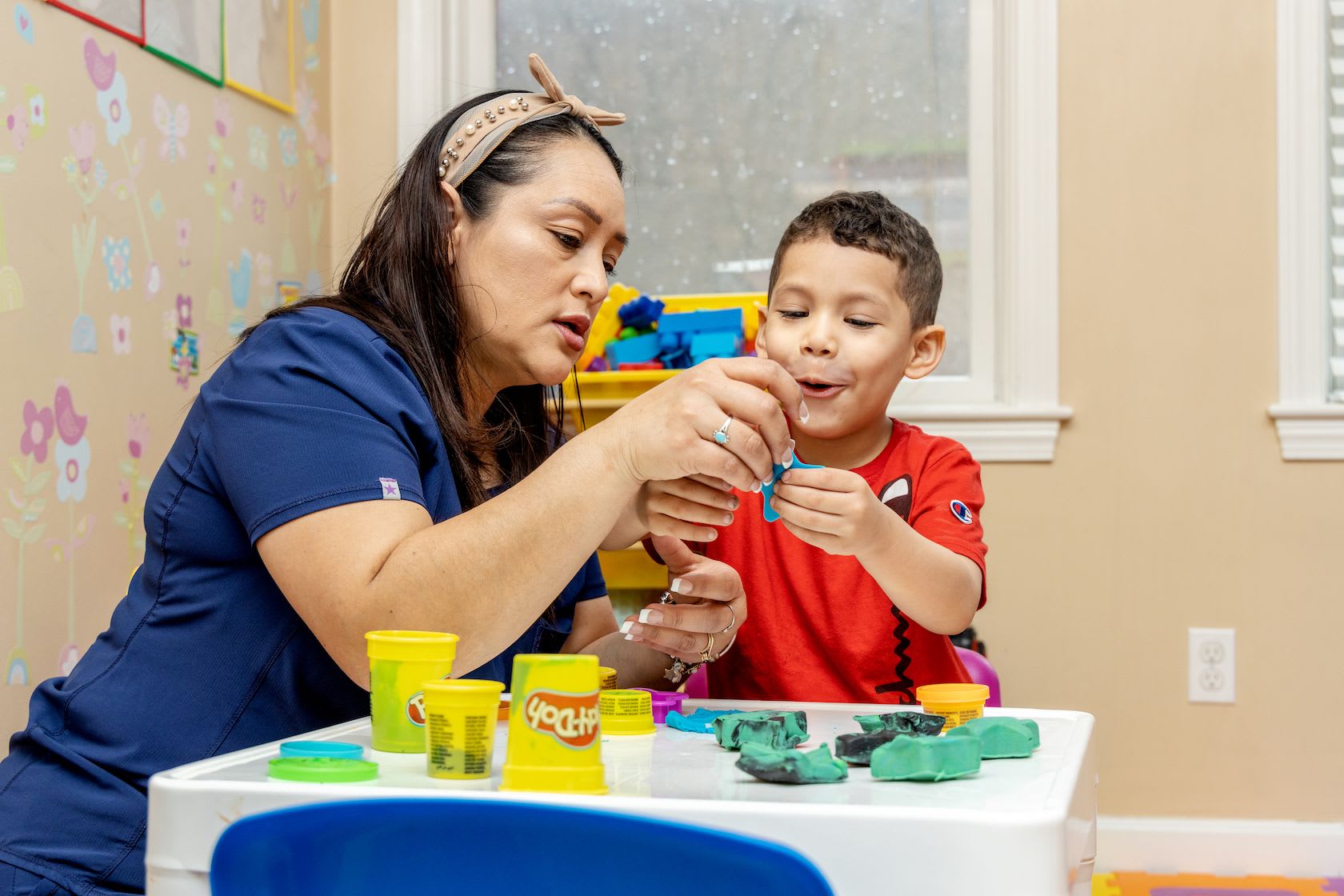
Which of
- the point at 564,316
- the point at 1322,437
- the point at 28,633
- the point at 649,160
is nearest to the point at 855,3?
the point at 649,160

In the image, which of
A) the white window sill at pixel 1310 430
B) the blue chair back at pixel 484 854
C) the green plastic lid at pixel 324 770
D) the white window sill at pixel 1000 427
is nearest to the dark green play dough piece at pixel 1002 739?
the blue chair back at pixel 484 854

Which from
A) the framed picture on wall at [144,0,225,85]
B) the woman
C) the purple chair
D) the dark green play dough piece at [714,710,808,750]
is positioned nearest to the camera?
the dark green play dough piece at [714,710,808,750]

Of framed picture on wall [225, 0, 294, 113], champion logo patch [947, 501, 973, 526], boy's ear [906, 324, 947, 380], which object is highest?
framed picture on wall [225, 0, 294, 113]

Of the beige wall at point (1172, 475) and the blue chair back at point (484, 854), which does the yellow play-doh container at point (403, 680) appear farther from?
the beige wall at point (1172, 475)

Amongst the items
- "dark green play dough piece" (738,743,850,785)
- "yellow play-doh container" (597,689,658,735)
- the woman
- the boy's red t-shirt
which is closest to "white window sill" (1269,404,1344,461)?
the boy's red t-shirt

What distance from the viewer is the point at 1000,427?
7.16 ft

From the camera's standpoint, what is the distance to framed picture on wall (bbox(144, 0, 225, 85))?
1807 millimetres

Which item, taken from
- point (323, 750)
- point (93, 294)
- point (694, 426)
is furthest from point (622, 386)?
point (323, 750)

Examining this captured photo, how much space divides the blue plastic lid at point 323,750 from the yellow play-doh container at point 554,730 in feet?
0.34

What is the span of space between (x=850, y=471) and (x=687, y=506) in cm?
24

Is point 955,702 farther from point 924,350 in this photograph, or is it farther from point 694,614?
point 924,350

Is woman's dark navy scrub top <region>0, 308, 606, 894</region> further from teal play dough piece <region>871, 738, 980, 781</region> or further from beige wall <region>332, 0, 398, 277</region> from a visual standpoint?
beige wall <region>332, 0, 398, 277</region>

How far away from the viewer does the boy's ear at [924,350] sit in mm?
1417

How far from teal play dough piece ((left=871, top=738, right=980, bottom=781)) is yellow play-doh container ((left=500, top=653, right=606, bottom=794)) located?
152 mm
